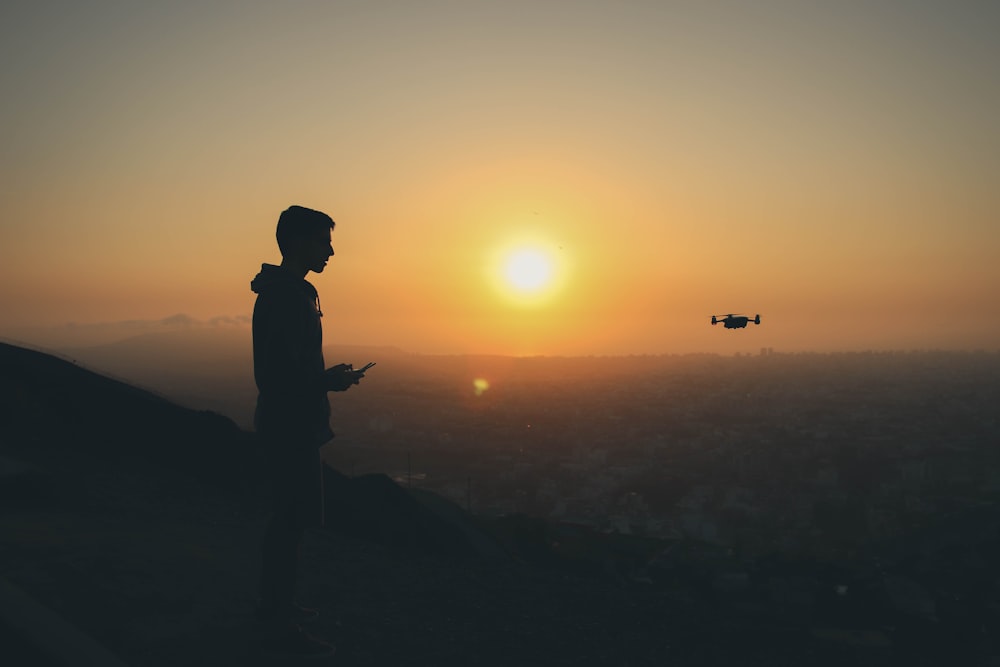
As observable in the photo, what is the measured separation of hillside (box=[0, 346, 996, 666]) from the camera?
4258 millimetres

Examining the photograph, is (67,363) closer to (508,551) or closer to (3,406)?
(3,406)

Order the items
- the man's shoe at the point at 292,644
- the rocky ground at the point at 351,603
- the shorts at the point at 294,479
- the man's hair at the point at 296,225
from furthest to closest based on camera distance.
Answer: the man's hair at the point at 296,225 → the rocky ground at the point at 351,603 → the shorts at the point at 294,479 → the man's shoe at the point at 292,644

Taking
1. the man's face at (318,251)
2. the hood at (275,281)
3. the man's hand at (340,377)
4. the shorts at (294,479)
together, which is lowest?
the shorts at (294,479)

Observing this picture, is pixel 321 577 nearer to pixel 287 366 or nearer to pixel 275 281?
pixel 287 366

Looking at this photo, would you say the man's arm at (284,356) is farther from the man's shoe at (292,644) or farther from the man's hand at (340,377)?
the man's shoe at (292,644)

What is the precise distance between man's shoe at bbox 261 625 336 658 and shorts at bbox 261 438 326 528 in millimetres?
635

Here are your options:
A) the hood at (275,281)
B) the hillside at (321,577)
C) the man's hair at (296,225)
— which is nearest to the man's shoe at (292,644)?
the hillside at (321,577)

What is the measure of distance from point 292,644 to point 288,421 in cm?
134

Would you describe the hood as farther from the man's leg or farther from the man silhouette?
the man's leg

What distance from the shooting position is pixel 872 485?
48781 mm

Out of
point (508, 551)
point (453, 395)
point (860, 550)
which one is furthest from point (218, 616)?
point (453, 395)

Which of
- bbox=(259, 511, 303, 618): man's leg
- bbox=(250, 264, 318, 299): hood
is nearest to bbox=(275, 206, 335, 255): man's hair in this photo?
bbox=(250, 264, 318, 299): hood

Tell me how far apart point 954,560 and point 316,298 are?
30.1 m

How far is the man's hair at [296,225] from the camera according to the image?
4.14 metres
